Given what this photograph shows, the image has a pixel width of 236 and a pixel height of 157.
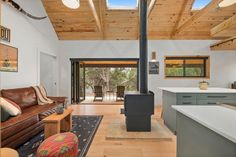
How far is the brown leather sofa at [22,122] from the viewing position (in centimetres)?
259

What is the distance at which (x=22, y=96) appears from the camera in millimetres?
4066

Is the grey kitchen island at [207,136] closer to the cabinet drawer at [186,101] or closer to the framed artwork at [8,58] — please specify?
the cabinet drawer at [186,101]

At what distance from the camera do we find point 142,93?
3670mm

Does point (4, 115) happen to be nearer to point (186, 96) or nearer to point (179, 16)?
point (186, 96)

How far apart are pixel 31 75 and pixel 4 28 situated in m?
1.68

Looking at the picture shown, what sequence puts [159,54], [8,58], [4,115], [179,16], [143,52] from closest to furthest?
1. [4,115]
2. [143,52]
3. [8,58]
4. [179,16]
5. [159,54]

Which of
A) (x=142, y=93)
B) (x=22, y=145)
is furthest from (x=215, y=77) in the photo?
(x=22, y=145)

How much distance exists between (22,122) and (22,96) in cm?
138

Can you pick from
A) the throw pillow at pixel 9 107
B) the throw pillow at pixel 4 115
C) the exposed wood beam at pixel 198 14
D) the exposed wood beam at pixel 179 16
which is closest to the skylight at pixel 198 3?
the exposed wood beam at pixel 179 16

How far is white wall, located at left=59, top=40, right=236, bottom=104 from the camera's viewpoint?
277 inches

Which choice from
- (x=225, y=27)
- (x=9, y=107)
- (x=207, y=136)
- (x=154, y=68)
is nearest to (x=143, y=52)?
(x=207, y=136)

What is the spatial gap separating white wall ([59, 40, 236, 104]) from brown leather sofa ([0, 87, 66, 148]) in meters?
3.02

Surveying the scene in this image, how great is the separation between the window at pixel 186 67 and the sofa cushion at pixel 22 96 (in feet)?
17.1

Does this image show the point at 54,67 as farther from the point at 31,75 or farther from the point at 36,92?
the point at 36,92
